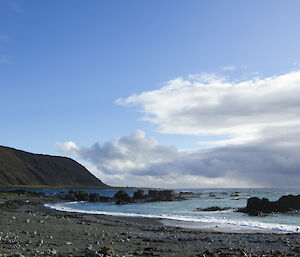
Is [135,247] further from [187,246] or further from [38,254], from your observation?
[38,254]

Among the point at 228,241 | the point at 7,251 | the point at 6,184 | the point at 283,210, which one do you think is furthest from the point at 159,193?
the point at 6,184

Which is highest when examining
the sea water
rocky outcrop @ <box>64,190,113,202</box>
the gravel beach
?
the gravel beach

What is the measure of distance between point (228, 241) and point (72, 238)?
9.39 metres

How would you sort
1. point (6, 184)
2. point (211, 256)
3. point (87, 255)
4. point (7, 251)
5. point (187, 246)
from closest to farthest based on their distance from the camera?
point (87, 255)
point (7, 251)
point (211, 256)
point (187, 246)
point (6, 184)

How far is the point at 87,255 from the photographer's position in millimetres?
12266

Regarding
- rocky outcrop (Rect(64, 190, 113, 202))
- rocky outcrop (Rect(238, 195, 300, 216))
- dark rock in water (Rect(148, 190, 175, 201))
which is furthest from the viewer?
dark rock in water (Rect(148, 190, 175, 201))

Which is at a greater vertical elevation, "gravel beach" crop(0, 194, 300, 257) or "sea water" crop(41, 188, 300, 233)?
"gravel beach" crop(0, 194, 300, 257)

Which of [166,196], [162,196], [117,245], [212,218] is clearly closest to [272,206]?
[212,218]

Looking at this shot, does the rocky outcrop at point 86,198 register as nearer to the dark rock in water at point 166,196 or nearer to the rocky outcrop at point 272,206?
the dark rock in water at point 166,196

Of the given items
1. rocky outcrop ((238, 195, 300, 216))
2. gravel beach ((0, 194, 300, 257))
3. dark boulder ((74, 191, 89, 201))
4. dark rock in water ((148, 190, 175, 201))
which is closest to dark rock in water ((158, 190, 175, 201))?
dark rock in water ((148, 190, 175, 201))

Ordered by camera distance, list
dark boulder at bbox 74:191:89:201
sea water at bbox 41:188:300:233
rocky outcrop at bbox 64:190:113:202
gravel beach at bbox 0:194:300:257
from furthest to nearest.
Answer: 1. dark boulder at bbox 74:191:89:201
2. rocky outcrop at bbox 64:190:113:202
3. sea water at bbox 41:188:300:233
4. gravel beach at bbox 0:194:300:257

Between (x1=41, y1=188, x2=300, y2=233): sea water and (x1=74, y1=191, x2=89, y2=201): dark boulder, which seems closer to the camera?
(x1=41, y1=188, x2=300, y2=233): sea water

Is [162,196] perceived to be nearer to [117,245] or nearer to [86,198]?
[86,198]

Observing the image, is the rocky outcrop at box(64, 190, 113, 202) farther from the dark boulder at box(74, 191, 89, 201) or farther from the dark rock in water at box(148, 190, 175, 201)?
the dark rock in water at box(148, 190, 175, 201)
